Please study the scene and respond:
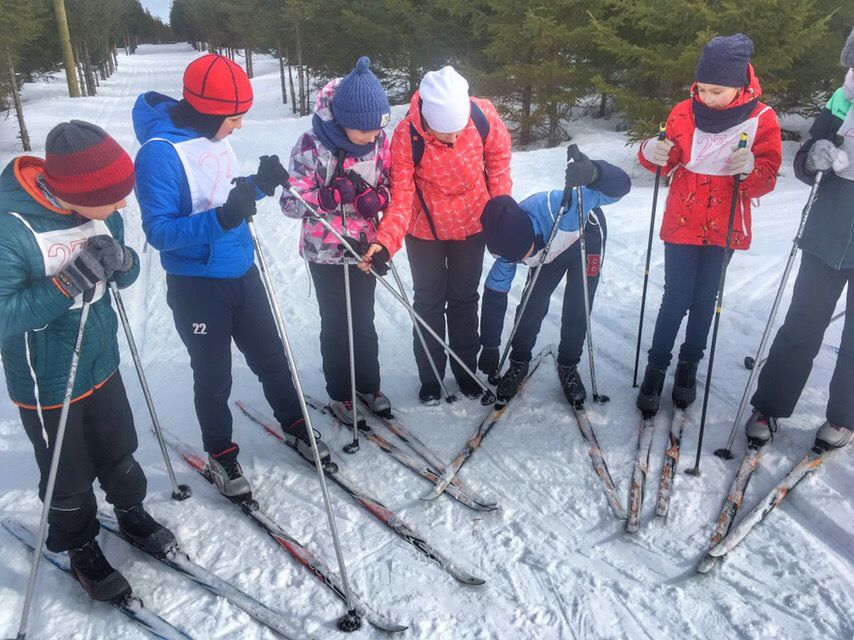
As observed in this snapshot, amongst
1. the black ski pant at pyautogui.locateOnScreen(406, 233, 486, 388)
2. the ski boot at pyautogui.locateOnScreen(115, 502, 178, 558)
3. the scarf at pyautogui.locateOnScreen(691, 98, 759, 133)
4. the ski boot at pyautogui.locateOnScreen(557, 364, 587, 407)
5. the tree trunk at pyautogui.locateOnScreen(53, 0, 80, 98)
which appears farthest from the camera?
the tree trunk at pyautogui.locateOnScreen(53, 0, 80, 98)

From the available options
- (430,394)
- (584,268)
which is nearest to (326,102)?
(584,268)

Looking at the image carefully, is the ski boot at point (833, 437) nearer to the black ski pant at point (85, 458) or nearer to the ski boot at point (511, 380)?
the ski boot at point (511, 380)

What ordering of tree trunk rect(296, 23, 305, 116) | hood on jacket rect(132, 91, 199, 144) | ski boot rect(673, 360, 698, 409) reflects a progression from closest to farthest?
hood on jacket rect(132, 91, 199, 144) < ski boot rect(673, 360, 698, 409) < tree trunk rect(296, 23, 305, 116)

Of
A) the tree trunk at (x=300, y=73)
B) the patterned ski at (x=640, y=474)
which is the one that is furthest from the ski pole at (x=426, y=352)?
the tree trunk at (x=300, y=73)

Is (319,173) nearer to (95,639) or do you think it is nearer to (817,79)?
(95,639)

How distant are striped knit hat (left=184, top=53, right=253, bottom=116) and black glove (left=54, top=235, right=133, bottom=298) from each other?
0.77m

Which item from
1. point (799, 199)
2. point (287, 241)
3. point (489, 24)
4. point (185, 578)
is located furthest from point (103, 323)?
point (489, 24)

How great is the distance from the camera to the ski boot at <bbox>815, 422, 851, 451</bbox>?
3.24 m

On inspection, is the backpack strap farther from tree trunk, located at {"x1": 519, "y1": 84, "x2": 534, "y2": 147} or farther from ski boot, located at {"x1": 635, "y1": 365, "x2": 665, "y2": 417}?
tree trunk, located at {"x1": 519, "y1": 84, "x2": 534, "y2": 147}

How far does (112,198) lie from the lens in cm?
229

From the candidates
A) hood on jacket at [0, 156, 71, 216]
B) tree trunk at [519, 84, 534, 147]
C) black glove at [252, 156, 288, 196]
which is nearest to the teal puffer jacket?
hood on jacket at [0, 156, 71, 216]

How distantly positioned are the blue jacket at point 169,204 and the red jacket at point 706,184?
8.06 ft

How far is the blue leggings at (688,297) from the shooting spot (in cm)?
354

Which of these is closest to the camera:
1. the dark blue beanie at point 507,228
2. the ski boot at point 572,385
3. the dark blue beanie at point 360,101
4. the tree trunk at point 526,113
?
the dark blue beanie at point 360,101
